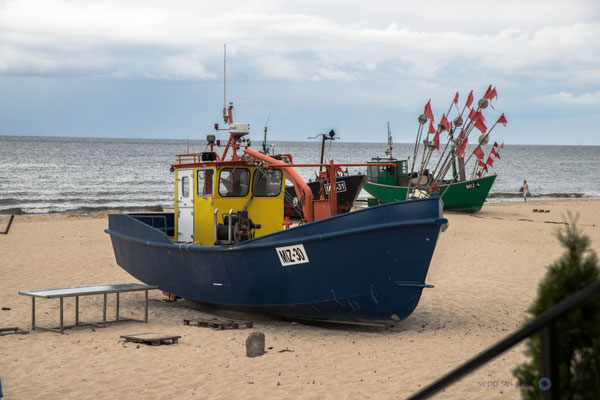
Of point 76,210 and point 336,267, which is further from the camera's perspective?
point 76,210

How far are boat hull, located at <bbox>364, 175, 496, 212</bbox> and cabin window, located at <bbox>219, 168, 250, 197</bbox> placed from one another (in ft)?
61.8

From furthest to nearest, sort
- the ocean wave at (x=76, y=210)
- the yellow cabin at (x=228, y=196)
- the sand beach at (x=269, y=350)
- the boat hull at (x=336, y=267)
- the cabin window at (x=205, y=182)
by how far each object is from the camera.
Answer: the ocean wave at (x=76, y=210)
the cabin window at (x=205, y=182)
the yellow cabin at (x=228, y=196)
the boat hull at (x=336, y=267)
the sand beach at (x=269, y=350)

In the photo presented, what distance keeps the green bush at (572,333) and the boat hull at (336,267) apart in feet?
18.9

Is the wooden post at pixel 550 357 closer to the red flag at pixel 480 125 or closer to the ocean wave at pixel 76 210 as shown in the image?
the red flag at pixel 480 125

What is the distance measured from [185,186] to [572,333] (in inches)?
374

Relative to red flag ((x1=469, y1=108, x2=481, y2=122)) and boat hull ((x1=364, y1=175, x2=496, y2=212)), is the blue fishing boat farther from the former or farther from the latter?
boat hull ((x1=364, y1=175, x2=496, y2=212))

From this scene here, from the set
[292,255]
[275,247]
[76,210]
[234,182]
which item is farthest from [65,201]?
[292,255]

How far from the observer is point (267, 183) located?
10.9m

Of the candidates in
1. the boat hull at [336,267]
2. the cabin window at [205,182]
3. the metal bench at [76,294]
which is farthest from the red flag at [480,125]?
the metal bench at [76,294]

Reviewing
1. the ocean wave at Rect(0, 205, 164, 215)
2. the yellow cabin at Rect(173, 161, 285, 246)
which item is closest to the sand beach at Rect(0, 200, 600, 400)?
the yellow cabin at Rect(173, 161, 285, 246)

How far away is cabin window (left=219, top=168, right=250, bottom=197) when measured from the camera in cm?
1072

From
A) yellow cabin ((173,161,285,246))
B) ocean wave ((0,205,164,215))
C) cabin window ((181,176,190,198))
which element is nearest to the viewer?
yellow cabin ((173,161,285,246))

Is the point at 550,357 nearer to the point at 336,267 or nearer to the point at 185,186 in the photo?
the point at 336,267

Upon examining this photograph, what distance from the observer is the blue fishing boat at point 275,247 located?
8.26 m
